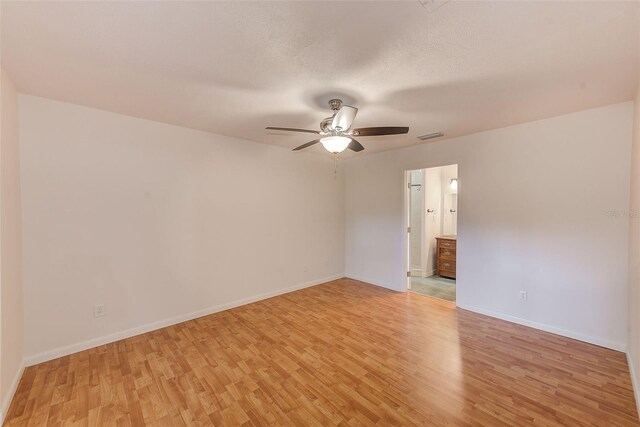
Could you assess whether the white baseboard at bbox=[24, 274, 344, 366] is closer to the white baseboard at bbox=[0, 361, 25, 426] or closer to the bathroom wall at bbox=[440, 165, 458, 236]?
the white baseboard at bbox=[0, 361, 25, 426]

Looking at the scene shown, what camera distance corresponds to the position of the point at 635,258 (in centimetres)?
222

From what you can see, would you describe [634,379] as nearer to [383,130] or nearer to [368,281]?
[383,130]

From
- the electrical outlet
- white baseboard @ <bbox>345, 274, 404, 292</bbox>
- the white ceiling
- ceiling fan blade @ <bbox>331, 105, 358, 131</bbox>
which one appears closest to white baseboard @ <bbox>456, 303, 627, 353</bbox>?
white baseboard @ <bbox>345, 274, 404, 292</bbox>

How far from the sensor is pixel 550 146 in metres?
2.95

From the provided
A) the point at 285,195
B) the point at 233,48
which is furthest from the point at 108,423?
the point at 285,195

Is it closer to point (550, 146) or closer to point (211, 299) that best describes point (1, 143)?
point (211, 299)

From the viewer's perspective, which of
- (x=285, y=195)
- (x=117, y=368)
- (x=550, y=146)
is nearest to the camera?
(x=117, y=368)

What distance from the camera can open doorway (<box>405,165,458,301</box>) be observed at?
5.17 metres

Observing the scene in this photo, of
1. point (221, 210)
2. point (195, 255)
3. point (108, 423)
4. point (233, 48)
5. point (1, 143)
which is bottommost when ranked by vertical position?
point (108, 423)

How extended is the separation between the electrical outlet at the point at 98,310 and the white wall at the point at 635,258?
4719 mm

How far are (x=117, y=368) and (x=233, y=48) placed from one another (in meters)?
2.88

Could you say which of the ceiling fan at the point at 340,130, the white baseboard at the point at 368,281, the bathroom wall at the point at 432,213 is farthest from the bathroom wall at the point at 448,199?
the ceiling fan at the point at 340,130

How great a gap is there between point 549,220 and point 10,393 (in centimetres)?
525

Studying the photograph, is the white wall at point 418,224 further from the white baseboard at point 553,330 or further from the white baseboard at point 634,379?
the white baseboard at point 634,379
